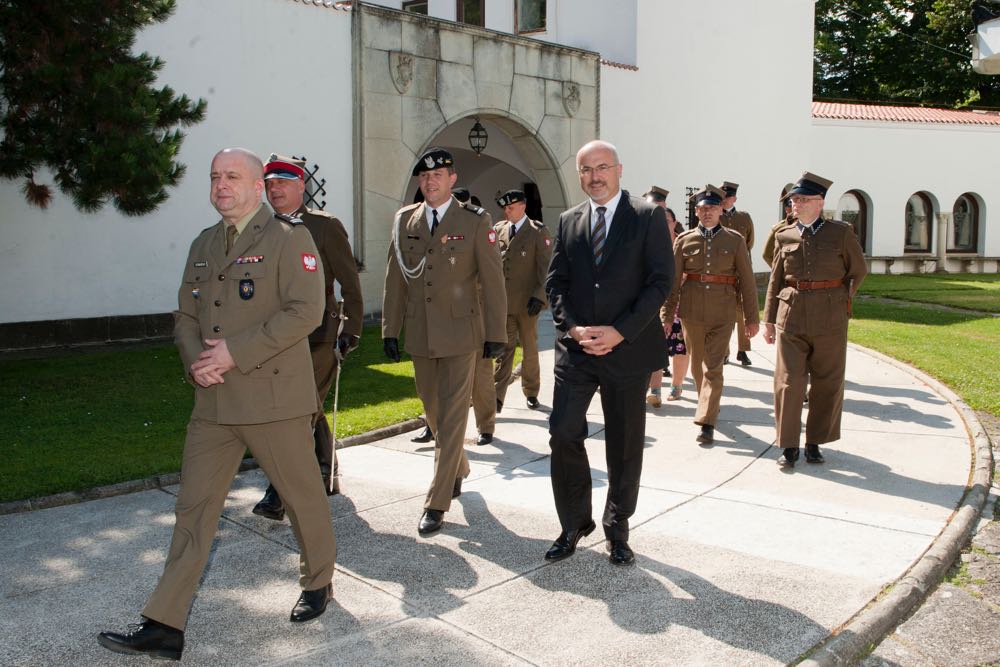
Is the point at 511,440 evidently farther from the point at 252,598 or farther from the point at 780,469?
the point at 252,598

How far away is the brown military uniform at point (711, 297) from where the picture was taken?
7.76 meters

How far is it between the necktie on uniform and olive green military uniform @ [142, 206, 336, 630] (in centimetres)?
144

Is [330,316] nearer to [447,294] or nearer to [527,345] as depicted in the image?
[447,294]

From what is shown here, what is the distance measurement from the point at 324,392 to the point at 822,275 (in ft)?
11.4

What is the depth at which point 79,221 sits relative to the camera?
12.9 metres

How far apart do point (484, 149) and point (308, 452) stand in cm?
1650

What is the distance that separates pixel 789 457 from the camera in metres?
6.77

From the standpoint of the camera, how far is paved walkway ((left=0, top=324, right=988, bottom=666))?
3.93 meters

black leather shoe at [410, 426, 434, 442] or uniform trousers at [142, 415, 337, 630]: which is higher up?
uniform trousers at [142, 415, 337, 630]

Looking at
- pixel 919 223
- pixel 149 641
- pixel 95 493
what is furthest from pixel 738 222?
pixel 919 223

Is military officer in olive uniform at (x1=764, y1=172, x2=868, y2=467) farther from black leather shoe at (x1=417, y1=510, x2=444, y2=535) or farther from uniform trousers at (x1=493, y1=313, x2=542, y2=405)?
uniform trousers at (x1=493, y1=313, x2=542, y2=405)

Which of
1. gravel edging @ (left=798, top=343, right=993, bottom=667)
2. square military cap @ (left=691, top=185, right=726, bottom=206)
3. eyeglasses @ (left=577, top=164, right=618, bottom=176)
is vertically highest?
eyeglasses @ (left=577, top=164, right=618, bottom=176)

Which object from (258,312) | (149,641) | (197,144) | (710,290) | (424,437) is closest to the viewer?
(149,641)

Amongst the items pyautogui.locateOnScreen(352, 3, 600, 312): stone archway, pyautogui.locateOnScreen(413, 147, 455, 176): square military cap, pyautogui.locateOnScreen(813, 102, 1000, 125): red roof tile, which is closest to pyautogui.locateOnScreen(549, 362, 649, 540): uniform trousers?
pyautogui.locateOnScreen(413, 147, 455, 176): square military cap
